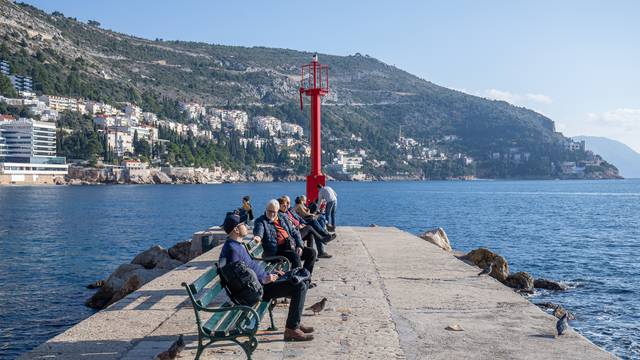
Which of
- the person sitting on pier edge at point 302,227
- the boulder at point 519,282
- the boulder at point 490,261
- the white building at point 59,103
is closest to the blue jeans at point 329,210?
the person sitting on pier edge at point 302,227

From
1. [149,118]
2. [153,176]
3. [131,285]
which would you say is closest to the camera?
[131,285]

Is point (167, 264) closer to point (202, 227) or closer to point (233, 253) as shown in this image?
point (233, 253)

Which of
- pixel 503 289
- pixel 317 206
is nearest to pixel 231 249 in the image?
pixel 503 289

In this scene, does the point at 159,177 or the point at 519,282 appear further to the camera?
the point at 159,177

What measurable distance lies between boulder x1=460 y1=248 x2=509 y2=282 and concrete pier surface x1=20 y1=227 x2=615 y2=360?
5.00 meters

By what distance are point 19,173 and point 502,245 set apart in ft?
391

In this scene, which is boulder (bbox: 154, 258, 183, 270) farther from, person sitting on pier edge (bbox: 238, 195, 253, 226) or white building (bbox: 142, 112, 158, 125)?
white building (bbox: 142, 112, 158, 125)

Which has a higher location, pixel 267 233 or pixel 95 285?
pixel 267 233

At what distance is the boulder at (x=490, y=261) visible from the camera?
53.6 ft

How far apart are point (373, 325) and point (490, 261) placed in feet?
33.6

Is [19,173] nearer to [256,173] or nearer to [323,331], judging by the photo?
[256,173]

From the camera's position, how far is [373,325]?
7.61m

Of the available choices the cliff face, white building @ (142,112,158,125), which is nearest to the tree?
white building @ (142,112,158,125)

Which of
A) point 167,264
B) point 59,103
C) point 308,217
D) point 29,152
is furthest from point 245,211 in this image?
point 59,103
